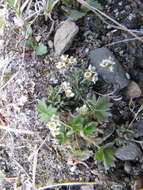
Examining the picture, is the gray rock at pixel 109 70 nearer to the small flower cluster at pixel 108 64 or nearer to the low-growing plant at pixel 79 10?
the small flower cluster at pixel 108 64

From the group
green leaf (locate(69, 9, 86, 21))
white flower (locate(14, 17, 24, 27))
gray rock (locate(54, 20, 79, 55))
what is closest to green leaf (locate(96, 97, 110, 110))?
gray rock (locate(54, 20, 79, 55))

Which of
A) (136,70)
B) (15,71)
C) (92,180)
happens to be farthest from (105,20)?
(92,180)

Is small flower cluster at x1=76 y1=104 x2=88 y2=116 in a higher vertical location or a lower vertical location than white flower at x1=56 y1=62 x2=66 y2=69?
lower

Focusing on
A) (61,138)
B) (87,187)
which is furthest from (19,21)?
(87,187)

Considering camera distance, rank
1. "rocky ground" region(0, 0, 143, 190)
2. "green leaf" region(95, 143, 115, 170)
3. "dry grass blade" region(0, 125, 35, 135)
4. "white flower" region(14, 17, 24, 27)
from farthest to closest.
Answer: "white flower" region(14, 17, 24, 27), "dry grass blade" region(0, 125, 35, 135), "rocky ground" region(0, 0, 143, 190), "green leaf" region(95, 143, 115, 170)

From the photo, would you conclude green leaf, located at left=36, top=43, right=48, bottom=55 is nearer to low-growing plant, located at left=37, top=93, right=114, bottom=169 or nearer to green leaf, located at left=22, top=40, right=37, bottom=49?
green leaf, located at left=22, top=40, right=37, bottom=49

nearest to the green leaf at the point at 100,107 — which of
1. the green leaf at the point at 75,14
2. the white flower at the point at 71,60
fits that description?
the white flower at the point at 71,60
